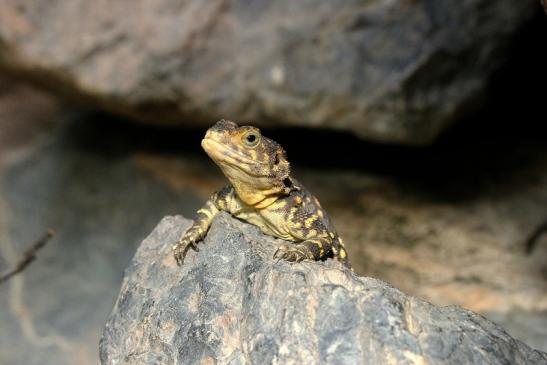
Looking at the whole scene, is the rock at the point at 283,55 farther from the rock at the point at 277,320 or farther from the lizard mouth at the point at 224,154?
the rock at the point at 277,320

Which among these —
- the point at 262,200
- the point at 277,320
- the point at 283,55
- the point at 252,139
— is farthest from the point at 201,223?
the point at 283,55

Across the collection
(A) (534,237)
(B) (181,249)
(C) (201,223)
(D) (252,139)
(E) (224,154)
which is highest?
(A) (534,237)

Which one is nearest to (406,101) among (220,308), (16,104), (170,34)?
(170,34)

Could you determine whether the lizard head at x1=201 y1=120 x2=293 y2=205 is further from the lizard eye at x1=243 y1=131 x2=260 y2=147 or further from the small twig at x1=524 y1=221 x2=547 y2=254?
the small twig at x1=524 y1=221 x2=547 y2=254

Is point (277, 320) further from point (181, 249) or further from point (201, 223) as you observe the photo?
point (201, 223)

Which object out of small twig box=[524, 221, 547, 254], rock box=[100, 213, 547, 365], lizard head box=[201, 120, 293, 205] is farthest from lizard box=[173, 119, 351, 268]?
small twig box=[524, 221, 547, 254]

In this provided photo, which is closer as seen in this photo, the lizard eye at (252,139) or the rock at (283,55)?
the lizard eye at (252,139)

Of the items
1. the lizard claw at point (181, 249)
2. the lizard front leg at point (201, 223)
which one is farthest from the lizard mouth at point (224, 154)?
the lizard claw at point (181, 249)
